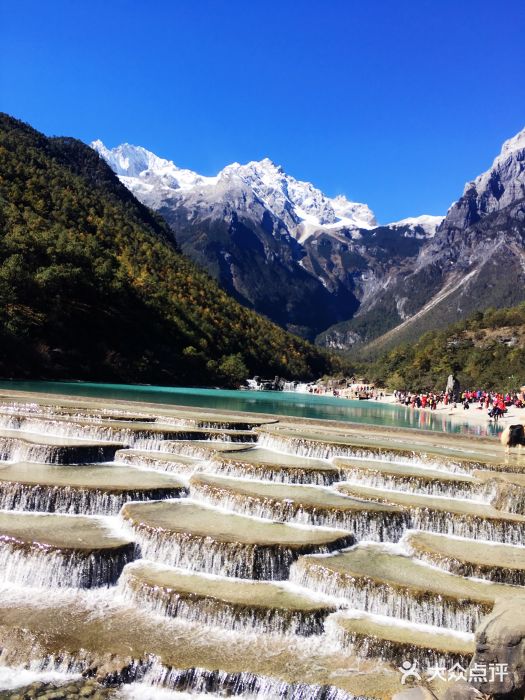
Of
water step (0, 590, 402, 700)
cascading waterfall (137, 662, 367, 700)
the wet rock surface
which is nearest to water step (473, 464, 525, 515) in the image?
water step (0, 590, 402, 700)

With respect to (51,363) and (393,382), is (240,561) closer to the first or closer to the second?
(51,363)

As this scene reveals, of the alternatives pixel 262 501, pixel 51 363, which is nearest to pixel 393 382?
pixel 51 363

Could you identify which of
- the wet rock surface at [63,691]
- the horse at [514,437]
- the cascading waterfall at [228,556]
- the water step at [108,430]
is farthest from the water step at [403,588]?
the horse at [514,437]

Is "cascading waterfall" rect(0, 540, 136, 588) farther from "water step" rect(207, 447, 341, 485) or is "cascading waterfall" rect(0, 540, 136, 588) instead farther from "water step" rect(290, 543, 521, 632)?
"water step" rect(207, 447, 341, 485)

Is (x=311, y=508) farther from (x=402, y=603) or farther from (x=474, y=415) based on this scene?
(x=474, y=415)

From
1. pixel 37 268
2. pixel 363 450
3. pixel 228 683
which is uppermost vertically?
pixel 37 268

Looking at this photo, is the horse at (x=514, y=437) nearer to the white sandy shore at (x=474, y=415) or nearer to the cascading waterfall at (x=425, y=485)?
the cascading waterfall at (x=425, y=485)

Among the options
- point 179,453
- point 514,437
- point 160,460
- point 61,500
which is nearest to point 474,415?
point 514,437
